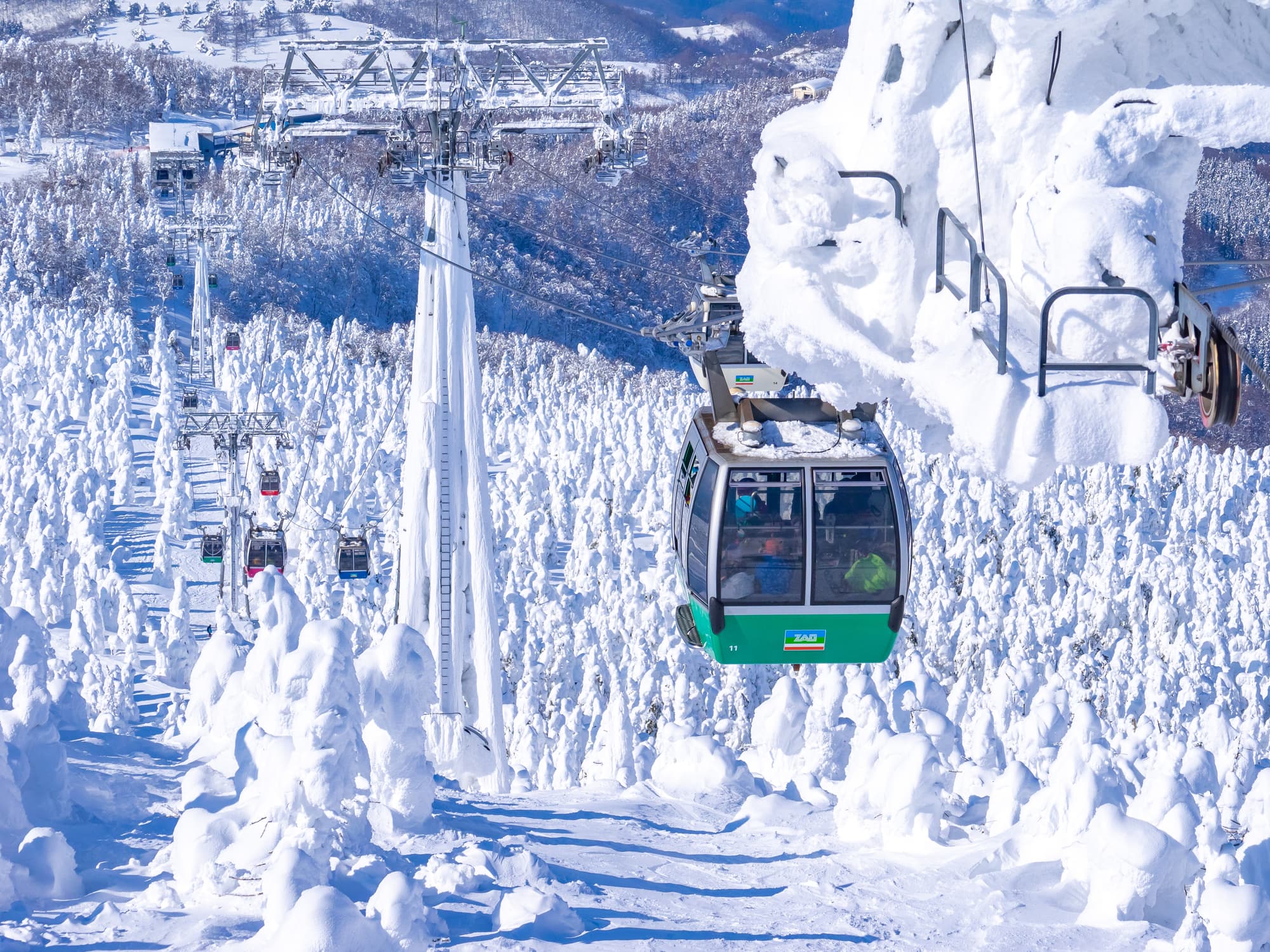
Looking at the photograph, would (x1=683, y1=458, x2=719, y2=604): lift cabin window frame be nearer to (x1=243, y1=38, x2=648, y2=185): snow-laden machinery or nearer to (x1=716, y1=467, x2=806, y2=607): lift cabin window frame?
(x1=716, y1=467, x2=806, y2=607): lift cabin window frame

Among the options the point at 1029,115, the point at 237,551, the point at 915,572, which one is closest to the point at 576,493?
the point at 915,572

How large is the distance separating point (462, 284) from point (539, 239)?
14466 centimetres

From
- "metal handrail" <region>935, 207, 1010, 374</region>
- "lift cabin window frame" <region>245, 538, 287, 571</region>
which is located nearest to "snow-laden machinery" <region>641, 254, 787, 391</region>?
"metal handrail" <region>935, 207, 1010, 374</region>

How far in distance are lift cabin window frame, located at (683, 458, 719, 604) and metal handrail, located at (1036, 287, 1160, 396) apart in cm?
286

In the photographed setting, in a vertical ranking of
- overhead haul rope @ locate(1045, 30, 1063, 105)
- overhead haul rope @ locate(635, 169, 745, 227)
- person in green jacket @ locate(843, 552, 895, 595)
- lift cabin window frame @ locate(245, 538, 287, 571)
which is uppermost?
overhead haul rope @ locate(635, 169, 745, 227)

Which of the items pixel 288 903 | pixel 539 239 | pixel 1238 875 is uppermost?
pixel 539 239

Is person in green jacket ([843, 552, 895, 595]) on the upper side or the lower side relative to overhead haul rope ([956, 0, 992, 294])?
lower

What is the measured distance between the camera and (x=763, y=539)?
9555mm

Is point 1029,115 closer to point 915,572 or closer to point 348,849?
point 348,849

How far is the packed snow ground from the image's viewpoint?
13.7 metres

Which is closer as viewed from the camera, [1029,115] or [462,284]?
[1029,115]

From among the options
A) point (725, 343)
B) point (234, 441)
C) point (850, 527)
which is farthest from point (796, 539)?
point (234, 441)

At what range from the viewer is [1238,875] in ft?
54.5

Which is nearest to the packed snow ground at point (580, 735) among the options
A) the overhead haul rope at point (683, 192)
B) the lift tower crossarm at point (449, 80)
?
the lift tower crossarm at point (449, 80)
